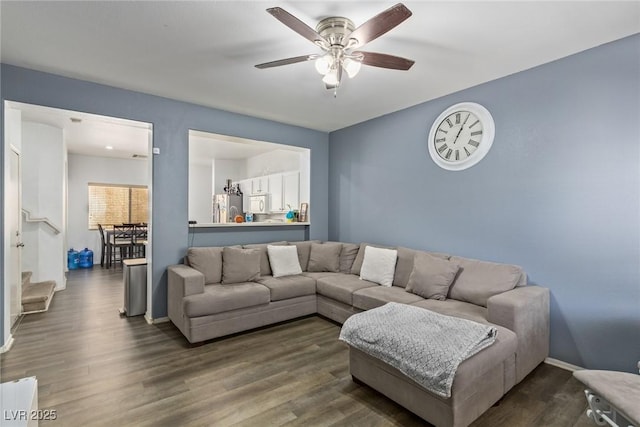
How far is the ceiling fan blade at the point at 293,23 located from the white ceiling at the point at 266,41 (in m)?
0.23

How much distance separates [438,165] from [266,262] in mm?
2497

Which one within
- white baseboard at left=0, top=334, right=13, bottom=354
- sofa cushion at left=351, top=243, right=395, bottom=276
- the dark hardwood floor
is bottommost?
the dark hardwood floor

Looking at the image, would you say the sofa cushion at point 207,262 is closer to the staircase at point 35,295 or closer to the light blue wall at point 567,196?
the staircase at point 35,295

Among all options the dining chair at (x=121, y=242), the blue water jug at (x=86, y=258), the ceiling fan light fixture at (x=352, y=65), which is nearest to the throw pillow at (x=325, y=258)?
the ceiling fan light fixture at (x=352, y=65)

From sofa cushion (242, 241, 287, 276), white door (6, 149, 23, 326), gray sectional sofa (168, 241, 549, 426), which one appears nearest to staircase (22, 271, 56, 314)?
white door (6, 149, 23, 326)

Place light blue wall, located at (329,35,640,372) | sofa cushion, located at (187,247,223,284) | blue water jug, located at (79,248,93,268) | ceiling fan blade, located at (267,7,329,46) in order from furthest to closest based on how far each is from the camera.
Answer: blue water jug, located at (79,248,93,268), sofa cushion, located at (187,247,223,284), light blue wall, located at (329,35,640,372), ceiling fan blade, located at (267,7,329,46)

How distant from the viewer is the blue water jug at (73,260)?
6.74 meters

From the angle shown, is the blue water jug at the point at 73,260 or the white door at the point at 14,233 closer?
the white door at the point at 14,233

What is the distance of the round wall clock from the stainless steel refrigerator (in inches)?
192

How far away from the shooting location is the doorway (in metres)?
3.26

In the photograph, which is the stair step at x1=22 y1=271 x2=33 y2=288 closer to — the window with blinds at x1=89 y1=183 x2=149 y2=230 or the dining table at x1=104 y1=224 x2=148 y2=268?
the dining table at x1=104 y1=224 x2=148 y2=268

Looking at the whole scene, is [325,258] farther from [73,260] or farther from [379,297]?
[73,260]

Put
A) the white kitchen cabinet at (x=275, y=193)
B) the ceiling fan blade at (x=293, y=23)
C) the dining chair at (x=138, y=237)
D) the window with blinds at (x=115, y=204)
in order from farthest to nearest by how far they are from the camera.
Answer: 1. the window with blinds at (x=115, y=204)
2. the dining chair at (x=138, y=237)
3. the white kitchen cabinet at (x=275, y=193)
4. the ceiling fan blade at (x=293, y=23)

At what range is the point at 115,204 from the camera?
7918 millimetres
